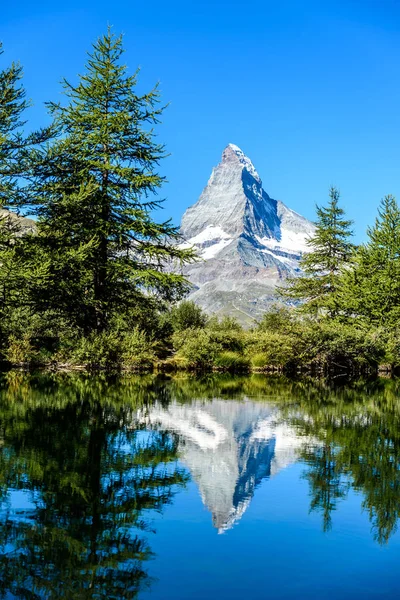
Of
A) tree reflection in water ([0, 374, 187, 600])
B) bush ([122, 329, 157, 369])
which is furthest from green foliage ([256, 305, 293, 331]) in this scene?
tree reflection in water ([0, 374, 187, 600])

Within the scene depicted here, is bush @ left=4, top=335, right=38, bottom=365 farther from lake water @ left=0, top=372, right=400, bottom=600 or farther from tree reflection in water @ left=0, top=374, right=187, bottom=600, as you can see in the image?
tree reflection in water @ left=0, top=374, right=187, bottom=600

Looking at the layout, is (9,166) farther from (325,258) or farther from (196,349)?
(325,258)

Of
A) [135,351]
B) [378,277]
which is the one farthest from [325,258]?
[135,351]

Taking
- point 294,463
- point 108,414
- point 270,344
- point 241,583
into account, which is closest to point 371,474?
point 294,463

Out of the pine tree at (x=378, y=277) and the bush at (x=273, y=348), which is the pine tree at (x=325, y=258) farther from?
the bush at (x=273, y=348)

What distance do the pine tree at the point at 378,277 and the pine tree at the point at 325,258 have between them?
4.57 ft

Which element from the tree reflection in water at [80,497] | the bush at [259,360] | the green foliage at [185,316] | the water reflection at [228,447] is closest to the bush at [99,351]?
the bush at [259,360]

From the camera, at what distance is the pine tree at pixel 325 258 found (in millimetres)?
42031

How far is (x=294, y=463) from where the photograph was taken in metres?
9.18

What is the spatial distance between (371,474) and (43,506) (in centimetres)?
464

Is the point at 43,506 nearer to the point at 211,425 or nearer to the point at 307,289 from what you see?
the point at 211,425

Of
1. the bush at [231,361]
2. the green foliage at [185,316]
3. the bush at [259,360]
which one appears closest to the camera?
the bush at [259,360]

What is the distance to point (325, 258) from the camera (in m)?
42.3

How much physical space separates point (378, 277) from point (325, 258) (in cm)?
469
